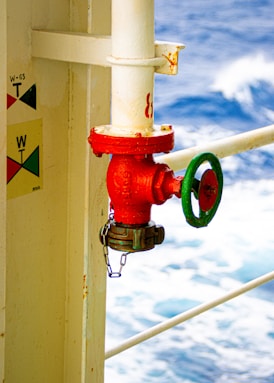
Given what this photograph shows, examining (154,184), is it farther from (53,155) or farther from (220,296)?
(220,296)

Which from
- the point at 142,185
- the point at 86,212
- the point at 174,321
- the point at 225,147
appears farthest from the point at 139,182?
the point at 174,321

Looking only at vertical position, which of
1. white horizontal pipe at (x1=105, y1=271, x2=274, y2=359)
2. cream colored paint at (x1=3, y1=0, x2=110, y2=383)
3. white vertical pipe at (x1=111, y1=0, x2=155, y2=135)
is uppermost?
white vertical pipe at (x1=111, y1=0, x2=155, y2=135)

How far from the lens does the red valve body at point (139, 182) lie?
1366 millimetres

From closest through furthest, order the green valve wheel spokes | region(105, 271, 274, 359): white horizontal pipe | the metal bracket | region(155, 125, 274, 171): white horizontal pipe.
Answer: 1. the green valve wheel spokes
2. the metal bracket
3. region(155, 125, 274, 171): white horizontal pipe
4. region(105, 271, 274, 359): white horizontal pipe

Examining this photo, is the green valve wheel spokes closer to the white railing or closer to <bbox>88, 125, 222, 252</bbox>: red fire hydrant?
<bbox>88, 125, 222, 252</bbox>: red fire hydrant

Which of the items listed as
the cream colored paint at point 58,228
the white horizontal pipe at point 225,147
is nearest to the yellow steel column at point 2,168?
the cream colored paint at point 58,228

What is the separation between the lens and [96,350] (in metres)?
1.71

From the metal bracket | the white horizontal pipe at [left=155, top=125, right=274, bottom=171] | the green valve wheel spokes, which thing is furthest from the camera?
the white horizontal pipe at [left=155, top=125, right=274, bottom=171]

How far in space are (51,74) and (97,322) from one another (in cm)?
47

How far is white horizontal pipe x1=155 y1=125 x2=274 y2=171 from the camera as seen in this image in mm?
1611

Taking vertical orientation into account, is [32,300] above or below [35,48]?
below

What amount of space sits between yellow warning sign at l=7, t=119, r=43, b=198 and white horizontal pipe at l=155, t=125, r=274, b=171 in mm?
211

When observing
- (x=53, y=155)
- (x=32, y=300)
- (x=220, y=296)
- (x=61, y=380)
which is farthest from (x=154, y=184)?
(x=220, y=296)

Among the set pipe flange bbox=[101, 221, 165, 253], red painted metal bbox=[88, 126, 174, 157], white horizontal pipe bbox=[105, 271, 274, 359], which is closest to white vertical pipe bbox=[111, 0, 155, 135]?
red painted metal bbox=[88, 126, 174, 157]
